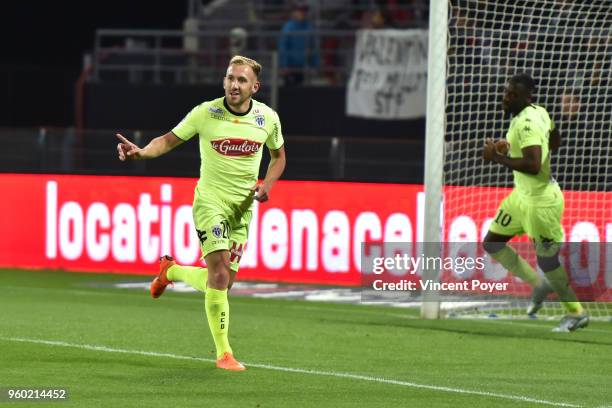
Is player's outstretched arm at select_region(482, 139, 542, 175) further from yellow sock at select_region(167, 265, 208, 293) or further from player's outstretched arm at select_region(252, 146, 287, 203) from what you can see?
yellow sock at select_region(167, 265, 208, 293)

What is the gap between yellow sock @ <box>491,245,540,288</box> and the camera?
44.8 feet

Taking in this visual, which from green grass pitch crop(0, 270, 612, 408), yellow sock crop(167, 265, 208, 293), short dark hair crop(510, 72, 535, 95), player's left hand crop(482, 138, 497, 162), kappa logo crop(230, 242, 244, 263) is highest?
short dark hair crop(510, 72, 535, 95)

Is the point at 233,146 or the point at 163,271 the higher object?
the point at 233,146

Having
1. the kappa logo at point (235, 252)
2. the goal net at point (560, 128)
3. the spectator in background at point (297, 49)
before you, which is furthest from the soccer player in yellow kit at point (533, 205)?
the spectator in background at point (297, 49)

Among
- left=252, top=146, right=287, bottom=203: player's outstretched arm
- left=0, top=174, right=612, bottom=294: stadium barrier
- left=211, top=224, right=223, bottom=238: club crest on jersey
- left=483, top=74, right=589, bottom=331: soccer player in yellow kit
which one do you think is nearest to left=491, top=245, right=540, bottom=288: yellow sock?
left=483, top=74, right=589, bottom=331: soccer player in yellow kit

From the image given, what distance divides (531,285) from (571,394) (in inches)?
174

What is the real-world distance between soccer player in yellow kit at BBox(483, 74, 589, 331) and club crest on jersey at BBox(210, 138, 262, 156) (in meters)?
2.95

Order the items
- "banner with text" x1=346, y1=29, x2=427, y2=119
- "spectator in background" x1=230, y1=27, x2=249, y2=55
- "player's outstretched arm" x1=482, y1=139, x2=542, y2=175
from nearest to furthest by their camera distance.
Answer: "player's outstretched arm" x1=482, y1=139, x2=542, y2=175, "banner with text" x1=346, y1=29, x2=427, y2=119, "spectator in background" x1=230, y1=27, x2=249, y2=55

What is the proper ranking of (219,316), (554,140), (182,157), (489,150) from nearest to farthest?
(219,316), (489,150), (554,140), (182,157)

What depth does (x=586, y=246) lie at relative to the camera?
Answer: 51.5ft

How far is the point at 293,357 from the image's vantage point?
11086 mm

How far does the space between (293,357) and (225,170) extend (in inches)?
63.9

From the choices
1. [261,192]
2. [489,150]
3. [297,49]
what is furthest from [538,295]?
[297,49]

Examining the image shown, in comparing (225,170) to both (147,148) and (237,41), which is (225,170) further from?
(237,41)
